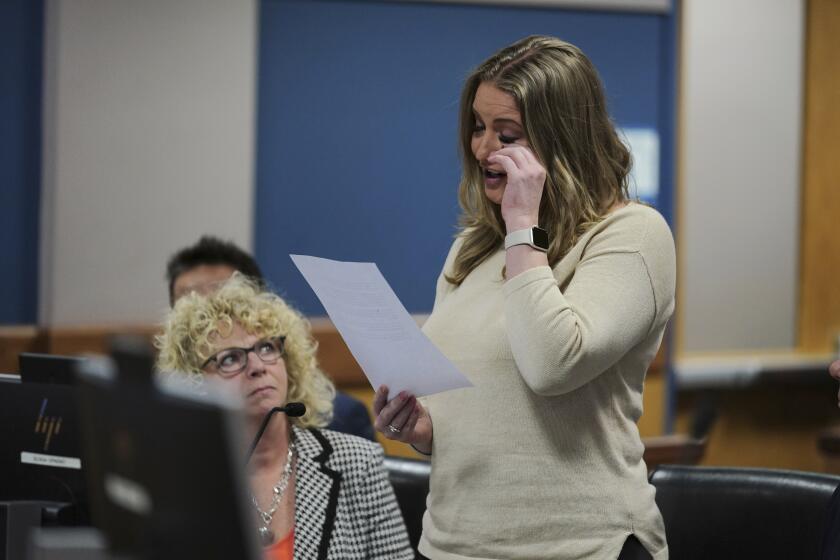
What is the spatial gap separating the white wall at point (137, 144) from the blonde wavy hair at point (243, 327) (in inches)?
57.9

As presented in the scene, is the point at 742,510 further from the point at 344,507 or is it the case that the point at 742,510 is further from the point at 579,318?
the point at 579,318

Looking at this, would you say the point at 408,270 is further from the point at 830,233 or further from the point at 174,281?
the point at 830,233

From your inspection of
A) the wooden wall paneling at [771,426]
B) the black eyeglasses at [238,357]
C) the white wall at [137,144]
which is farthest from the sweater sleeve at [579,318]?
the wooden wall paneling at [771,426]

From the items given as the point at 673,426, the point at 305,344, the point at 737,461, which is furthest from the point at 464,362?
the point at 737,461

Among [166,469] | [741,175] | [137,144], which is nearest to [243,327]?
[166,469]

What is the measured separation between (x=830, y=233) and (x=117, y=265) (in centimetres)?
338

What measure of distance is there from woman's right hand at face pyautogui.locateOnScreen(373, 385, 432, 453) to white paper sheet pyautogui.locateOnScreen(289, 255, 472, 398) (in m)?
0.06

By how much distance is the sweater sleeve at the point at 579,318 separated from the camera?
147 cm

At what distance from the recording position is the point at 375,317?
1590 mm

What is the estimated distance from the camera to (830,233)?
542cm

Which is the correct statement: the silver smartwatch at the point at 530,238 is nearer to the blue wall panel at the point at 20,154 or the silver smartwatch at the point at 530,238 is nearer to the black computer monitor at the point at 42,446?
the black computer monitor at the point at 42,446

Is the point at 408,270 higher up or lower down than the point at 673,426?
higher up

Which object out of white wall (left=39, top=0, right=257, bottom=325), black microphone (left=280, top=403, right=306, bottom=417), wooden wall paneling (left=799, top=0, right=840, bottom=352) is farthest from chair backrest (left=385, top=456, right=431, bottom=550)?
wooden wall paneling (left=799, top=0, right=840, bottom=352)

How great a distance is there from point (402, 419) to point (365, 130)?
2.59m
